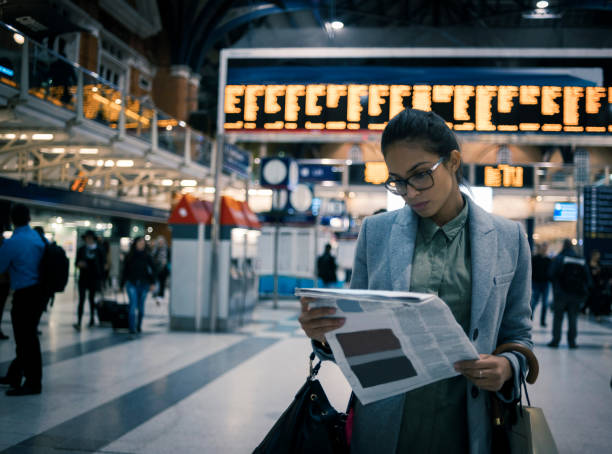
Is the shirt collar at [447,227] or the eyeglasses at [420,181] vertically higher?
the eyeglasses at [420,181]

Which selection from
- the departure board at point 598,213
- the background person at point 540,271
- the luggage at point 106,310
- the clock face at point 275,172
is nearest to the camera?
the luggage at point 106,310

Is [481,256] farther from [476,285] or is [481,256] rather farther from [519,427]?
[519,427]

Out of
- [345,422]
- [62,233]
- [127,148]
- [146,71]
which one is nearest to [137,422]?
[345,422]

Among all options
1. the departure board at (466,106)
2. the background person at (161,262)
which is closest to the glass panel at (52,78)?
the departure board at (466,106)

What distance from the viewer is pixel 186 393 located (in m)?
5.79

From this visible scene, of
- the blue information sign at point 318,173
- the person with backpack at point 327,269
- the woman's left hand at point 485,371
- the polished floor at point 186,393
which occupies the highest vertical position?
the blue information sign at point 318,173

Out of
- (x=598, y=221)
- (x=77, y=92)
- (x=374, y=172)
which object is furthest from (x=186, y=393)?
(x=598, y=221)

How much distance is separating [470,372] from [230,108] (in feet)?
22.7

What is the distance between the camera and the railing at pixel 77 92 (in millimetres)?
9453

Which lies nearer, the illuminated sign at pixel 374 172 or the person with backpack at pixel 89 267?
the person with backpack at pixel 89 267

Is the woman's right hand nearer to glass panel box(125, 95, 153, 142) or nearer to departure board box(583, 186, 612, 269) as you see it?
departure board box(583, 186, 612, 269)

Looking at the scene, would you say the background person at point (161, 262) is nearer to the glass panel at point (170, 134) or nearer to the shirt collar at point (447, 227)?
the glass panel at point (170, 134)

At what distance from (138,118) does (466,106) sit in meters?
9.85

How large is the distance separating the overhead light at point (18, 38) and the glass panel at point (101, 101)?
2070mm
